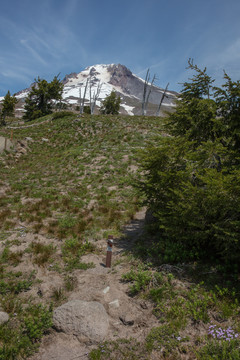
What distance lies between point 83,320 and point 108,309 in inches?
31.4

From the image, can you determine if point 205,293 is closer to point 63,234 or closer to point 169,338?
point 169,338

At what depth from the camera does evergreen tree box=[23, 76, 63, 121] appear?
51.2 meters

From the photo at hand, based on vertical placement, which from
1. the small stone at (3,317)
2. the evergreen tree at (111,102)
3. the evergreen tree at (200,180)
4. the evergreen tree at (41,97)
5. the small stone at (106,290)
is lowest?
the small stone at (3,317)

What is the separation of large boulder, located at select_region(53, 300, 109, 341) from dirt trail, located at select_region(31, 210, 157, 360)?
0.44ft

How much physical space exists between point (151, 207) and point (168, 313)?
444 cm

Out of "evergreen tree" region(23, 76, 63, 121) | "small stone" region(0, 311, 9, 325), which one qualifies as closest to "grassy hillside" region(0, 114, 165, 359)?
"small stone" region(0, 311, 9, 325)

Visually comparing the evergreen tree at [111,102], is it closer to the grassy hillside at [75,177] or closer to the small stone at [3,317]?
the grassy hillside at [75,177]

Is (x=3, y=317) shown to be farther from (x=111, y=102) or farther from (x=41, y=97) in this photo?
(x=111, y=102)

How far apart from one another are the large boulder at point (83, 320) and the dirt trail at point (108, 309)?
0.44ft

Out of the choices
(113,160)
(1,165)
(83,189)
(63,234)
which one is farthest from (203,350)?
(1,165)

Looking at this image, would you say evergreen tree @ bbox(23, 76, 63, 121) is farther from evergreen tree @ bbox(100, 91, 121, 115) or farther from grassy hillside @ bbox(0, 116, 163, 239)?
grassy hillside @ bbox(0, 116, 163, 239)

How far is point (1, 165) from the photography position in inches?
814

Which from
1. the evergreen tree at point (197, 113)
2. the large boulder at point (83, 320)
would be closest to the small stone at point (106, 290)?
the large boulder at point (83, 320)

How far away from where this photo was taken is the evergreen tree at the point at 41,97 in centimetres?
5124
